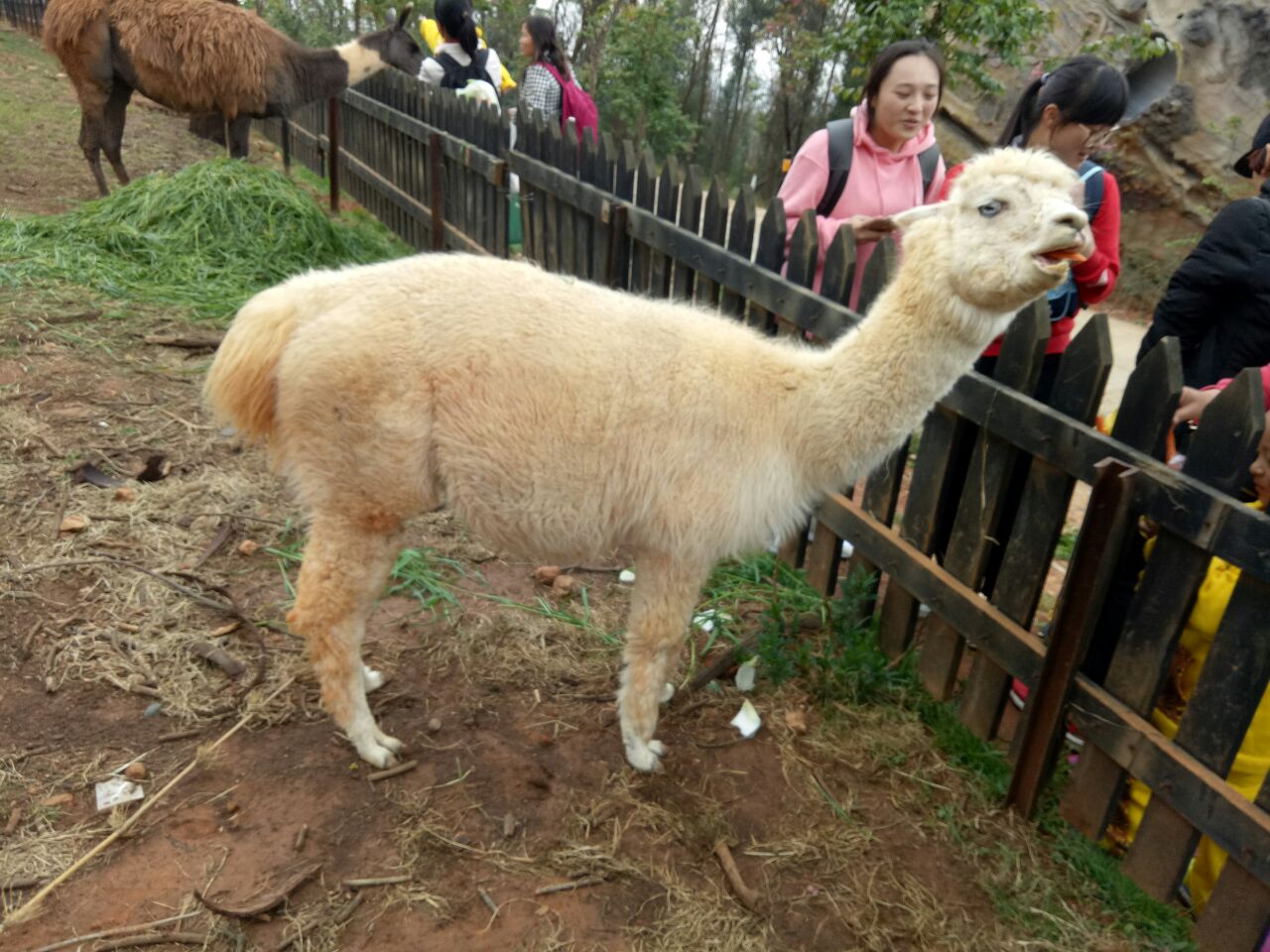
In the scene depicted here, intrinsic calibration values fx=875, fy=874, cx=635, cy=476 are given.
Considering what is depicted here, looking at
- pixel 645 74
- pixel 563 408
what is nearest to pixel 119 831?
pixel 563 408

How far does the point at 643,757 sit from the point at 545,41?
211 inches

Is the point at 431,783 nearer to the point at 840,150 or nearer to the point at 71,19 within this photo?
the point at 840,150

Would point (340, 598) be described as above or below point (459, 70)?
below

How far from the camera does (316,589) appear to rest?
2.44m

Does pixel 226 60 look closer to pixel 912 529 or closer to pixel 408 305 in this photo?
pixel 408 305

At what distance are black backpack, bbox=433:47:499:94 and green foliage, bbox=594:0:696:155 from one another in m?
7.15

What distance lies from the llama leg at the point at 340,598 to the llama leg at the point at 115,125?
24.2 ft

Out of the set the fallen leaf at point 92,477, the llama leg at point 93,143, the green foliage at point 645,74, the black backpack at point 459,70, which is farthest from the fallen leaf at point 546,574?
the green foliage at point 645,74

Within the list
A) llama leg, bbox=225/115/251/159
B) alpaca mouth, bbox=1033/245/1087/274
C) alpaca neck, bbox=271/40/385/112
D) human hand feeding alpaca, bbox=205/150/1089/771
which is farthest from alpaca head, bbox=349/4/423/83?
alpaca mouth, bbox=1033/245/1087/274

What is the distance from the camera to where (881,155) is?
3.33 metres

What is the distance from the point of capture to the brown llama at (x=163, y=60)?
7.85 m

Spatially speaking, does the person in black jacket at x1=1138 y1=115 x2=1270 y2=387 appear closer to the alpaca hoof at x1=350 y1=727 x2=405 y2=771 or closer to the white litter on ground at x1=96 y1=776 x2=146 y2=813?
the alpaca hoof at x1=350 y1=727 x2=405 y2=771

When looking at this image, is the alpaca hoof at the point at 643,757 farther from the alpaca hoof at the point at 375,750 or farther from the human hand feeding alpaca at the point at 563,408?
the alpaca hoof at the point at 375,750

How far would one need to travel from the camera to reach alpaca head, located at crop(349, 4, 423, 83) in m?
9.22
